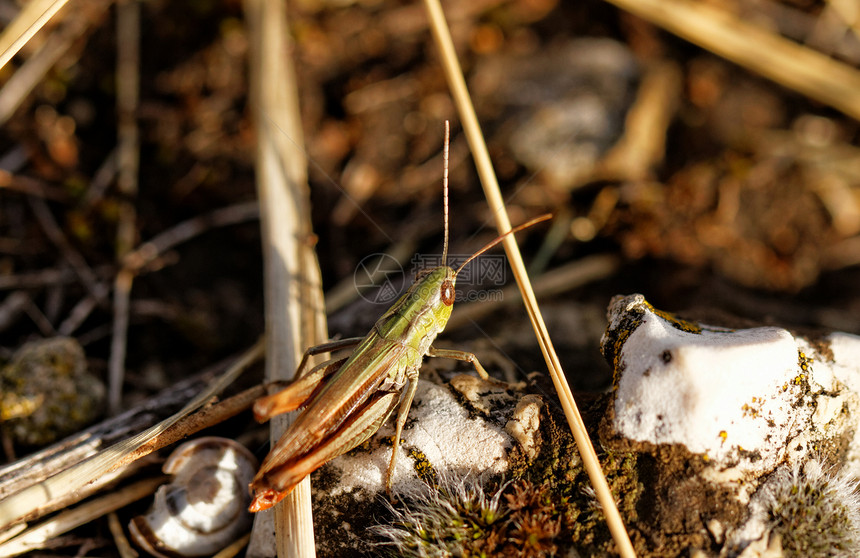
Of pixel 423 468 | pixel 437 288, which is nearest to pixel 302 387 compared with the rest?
pixel 423 468

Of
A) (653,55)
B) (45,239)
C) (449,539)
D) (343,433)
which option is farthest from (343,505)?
(653,55)

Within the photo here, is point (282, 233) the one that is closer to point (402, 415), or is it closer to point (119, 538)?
point (402, 415)

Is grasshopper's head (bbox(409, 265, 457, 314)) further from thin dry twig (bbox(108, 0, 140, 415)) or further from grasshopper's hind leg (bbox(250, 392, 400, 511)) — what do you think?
thin dry twig (bbox(108, 0, 140, 415))

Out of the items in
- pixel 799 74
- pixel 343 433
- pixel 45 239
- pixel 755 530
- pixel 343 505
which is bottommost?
pixel 755 530

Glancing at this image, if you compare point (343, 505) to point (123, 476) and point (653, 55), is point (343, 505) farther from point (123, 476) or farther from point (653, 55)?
point (653, 55)

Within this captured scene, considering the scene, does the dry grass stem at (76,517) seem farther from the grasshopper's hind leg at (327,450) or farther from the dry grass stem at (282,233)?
the grasshopper's hind leg at (327,450)

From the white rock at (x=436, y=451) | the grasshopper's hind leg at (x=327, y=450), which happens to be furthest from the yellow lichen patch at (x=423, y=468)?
the grasshopper's hind leg at (x=327, y=450)
